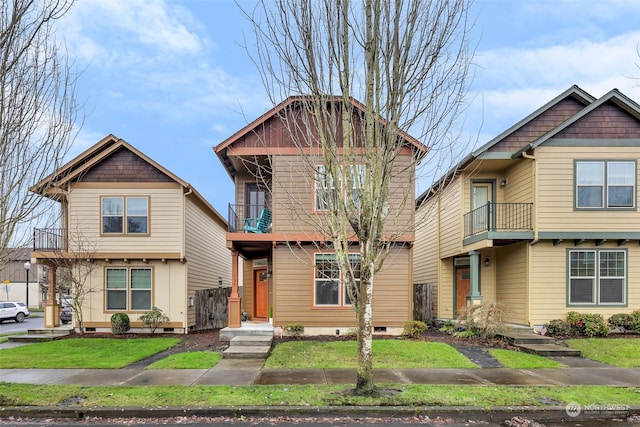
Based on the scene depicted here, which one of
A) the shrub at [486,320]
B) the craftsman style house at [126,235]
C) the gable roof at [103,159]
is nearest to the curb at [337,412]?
the shrub at [486,320]

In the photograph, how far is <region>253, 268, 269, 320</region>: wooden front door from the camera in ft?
55.0

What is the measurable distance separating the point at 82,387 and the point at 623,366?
11.5 meters

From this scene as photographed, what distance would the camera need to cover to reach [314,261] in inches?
535

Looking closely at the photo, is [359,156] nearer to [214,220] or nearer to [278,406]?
[278,406]

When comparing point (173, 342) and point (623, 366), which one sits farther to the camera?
point (173, 342)

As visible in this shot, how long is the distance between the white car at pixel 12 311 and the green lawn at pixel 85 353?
1653cm

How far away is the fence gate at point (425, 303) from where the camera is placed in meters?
17.2

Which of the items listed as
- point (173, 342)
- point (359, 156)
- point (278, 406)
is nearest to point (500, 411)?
point (278, 406)

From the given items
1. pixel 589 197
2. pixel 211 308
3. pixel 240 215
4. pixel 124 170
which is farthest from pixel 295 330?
pixel 589 197

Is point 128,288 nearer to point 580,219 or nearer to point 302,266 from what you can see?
point 302,266

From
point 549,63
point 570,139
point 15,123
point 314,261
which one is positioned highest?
point 549,63

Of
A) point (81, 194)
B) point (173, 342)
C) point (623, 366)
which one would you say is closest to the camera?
point (623, 366)

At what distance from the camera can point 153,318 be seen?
600 inches

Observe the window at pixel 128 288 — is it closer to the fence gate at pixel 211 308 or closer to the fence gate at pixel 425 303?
the fence gate at pixel 211 308
